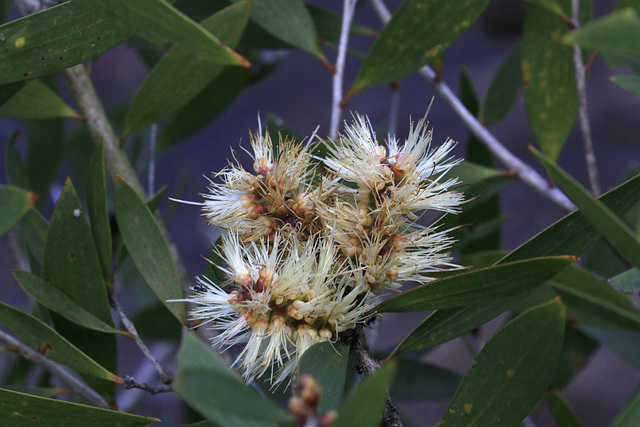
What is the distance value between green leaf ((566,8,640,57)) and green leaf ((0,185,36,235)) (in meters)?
0.44

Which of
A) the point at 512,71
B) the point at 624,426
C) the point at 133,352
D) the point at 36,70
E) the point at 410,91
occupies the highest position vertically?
the point at 410,91

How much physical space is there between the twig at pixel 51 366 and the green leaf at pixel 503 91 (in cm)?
93

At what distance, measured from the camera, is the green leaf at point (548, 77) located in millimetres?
999

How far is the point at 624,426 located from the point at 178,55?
2.71 ft

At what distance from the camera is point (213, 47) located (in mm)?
561

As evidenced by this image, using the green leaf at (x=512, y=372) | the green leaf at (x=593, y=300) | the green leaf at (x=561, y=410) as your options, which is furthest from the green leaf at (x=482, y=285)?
the green leaf at (x=561, y=410)

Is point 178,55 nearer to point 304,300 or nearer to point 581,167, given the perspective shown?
point 304,300

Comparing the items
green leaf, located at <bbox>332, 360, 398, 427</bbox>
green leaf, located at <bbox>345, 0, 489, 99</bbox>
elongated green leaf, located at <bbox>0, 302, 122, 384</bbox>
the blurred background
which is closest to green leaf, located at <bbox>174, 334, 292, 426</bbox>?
green leaf, located at <bbox>332, 360, 398, 427</bbox>

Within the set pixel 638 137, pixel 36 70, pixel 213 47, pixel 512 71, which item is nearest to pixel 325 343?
pixel 213 47

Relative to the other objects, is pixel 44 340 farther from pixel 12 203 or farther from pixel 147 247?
pixel 12 203

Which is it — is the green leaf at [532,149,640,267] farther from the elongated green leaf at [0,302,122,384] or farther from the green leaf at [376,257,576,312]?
the elongated green leaf at [0,302,122,384]

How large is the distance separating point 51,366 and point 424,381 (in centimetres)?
75

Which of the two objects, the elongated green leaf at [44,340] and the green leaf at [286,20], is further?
the green leaf at [286,20]

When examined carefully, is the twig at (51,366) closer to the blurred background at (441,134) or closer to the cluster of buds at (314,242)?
the cluster of buds at (314,242)
